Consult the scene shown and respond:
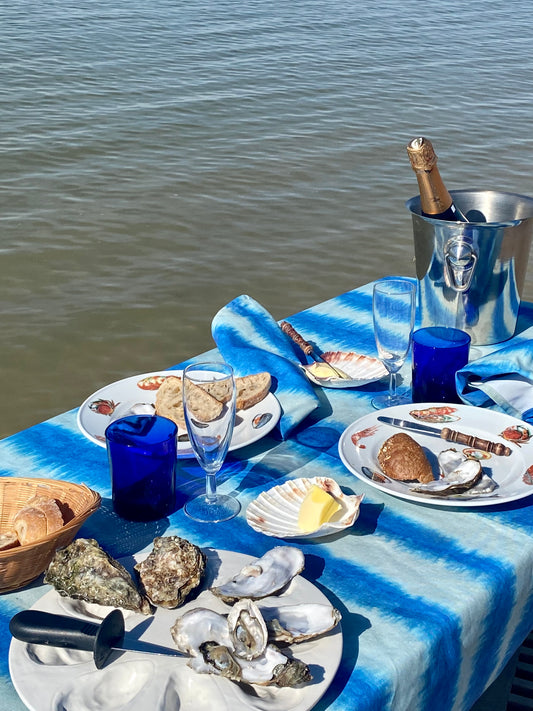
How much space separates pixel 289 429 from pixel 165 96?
822 centimetres

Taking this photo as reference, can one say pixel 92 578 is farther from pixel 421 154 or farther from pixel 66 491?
pixel 421 154

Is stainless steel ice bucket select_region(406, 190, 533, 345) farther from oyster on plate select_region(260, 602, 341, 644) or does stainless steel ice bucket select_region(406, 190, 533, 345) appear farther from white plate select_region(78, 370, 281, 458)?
oyster on plate select_region(260, 602, 341, 644)

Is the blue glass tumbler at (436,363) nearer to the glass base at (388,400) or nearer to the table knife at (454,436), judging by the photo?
the glass base at (388,400)

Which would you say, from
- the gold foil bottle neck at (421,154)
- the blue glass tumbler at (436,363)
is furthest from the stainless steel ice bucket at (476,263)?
the blue glass tumbler at (436,363)

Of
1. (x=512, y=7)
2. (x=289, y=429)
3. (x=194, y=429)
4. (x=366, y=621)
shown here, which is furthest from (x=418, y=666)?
(x=512, y=7)

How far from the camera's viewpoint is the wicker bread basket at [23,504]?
114cm

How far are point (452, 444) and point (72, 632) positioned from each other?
83 centimetres

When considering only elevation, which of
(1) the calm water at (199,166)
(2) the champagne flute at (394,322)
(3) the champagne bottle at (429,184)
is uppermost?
(3) the champagne bottle at (429,184)

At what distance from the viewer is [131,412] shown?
1664mm

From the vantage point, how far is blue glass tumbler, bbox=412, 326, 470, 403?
1742 mm

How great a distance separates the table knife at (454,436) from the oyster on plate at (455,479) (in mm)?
72

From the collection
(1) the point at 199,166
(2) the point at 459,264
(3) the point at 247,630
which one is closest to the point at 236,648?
(3) the point at 247,630

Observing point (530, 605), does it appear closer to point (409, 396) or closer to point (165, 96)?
point (409, 396)

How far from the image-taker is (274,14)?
1436 centimetres
